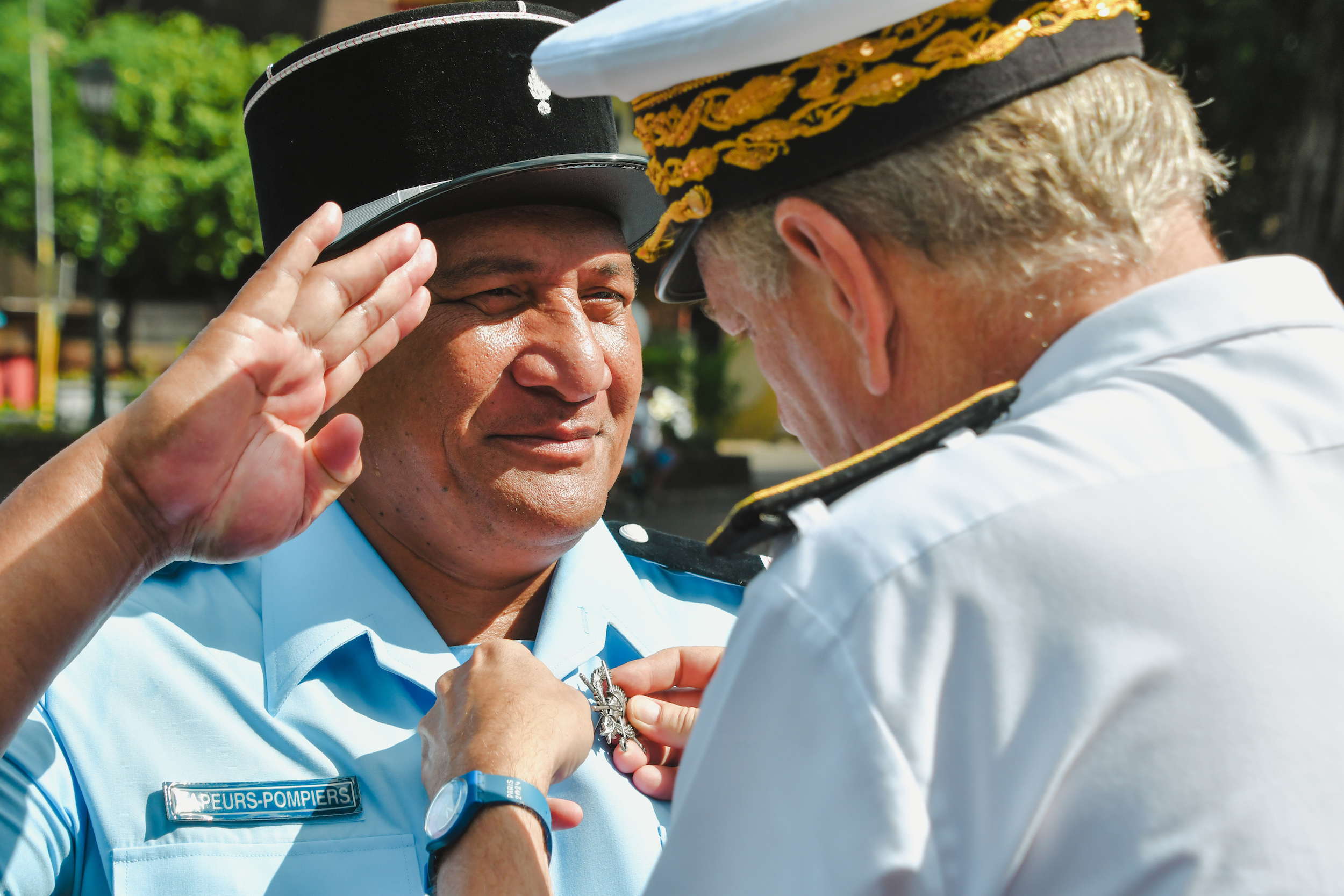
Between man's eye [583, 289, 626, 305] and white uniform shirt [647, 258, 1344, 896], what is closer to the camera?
white uniform shirt [647, 258, 1344, 896]

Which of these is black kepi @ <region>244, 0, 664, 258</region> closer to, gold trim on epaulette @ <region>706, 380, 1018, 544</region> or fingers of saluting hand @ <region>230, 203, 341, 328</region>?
fingers of saluting hand @ <region>230, 203, 341, 328</region>

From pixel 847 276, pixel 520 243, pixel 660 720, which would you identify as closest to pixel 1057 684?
pixel 847 276

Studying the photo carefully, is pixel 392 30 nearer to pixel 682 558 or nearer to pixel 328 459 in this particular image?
pixel 328 459

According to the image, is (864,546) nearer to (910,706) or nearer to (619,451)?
(910,706)

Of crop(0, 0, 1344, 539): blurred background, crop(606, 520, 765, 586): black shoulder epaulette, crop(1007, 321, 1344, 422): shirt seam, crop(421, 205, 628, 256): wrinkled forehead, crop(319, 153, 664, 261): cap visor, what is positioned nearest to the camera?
crop(1007, 321, 1344, 422): shirt seam

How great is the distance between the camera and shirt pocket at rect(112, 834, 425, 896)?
1.70m

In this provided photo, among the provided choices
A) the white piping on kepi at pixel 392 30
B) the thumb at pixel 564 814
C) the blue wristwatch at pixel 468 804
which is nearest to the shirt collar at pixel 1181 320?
the blue wristwatch at pixel 468 804

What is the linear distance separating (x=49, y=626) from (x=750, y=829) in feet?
3.26

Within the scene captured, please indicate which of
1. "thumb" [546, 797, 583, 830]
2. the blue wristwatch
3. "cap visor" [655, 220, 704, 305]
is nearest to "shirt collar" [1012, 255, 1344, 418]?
"cap visor" [655, 220, 704, 305]

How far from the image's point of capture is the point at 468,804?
1.54 meters

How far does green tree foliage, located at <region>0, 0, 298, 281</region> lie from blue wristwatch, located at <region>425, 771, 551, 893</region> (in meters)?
25.5

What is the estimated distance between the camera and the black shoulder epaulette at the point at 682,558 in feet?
8.42

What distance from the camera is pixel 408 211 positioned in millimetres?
2145

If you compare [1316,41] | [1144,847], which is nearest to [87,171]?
[1316,41]
